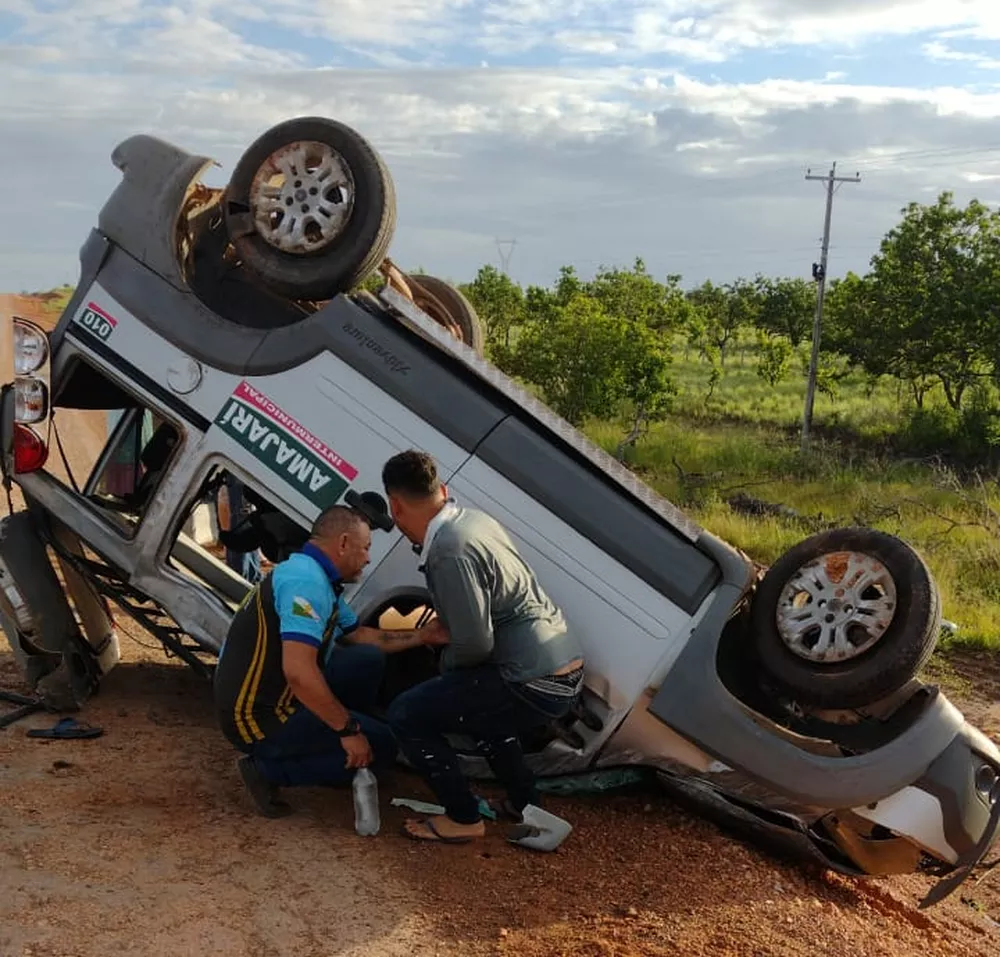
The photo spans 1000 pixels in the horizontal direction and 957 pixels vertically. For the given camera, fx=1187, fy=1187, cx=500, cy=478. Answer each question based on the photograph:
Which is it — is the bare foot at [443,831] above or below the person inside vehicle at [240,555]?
below

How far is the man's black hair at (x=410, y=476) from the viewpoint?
12.5 feet

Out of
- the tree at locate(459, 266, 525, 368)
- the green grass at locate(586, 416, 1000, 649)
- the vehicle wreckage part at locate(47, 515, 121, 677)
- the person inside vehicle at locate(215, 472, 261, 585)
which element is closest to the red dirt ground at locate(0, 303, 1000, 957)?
the vehicle wreckage part at locate(47, 515, 121, 677)

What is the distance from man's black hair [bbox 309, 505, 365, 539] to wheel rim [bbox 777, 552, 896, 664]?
60.1 inches

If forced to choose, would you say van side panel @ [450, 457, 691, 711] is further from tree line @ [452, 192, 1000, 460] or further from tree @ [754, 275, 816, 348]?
tree @ [754, 275, 816, 348]

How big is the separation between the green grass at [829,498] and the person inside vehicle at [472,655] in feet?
19.7

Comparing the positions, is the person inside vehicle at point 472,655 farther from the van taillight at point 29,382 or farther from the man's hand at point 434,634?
the van taillight at point 29,382

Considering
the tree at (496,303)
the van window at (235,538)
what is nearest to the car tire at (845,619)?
the van window at (235,538)

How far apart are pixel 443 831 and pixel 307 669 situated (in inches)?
29.6

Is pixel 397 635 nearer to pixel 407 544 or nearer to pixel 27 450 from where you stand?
pixel 407 544

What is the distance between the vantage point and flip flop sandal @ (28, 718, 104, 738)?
4.90m

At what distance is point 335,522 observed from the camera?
3.95m

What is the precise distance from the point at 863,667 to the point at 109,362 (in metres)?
3.07

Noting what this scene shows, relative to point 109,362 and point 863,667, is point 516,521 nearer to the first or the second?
point 863,667

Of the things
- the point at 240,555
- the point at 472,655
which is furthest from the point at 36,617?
the point at 472,655
